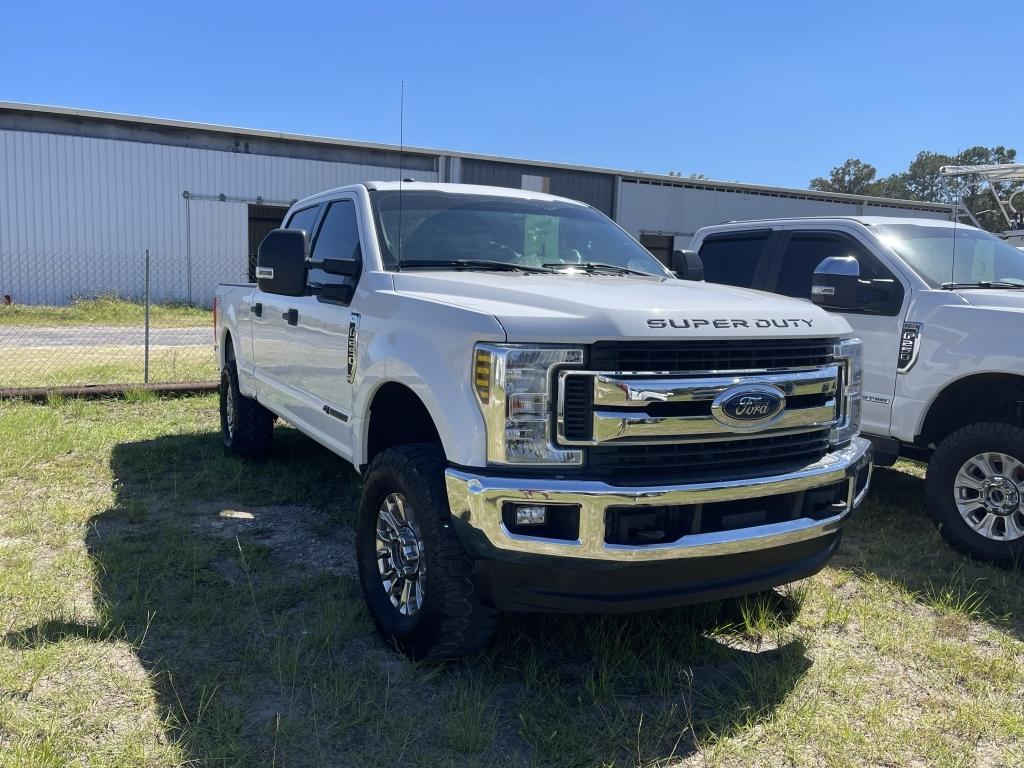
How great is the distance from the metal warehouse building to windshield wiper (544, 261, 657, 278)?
1700cm

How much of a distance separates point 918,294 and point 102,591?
15.6 ft

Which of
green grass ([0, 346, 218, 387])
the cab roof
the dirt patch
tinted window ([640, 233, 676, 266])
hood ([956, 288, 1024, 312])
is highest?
tinted window ([640, 233, 676, 266])

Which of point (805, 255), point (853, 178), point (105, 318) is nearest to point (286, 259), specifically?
point (805, 255)

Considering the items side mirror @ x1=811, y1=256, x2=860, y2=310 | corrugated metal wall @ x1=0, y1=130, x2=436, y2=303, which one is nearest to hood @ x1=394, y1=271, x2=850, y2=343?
side mirror @ x1=811, y1=256, x2=860, y2=310

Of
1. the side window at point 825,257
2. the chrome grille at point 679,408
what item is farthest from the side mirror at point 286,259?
the side window at point 825,257

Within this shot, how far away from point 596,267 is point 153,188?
21.0 metres

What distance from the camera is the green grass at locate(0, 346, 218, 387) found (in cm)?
1007

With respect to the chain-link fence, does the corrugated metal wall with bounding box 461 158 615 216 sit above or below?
above

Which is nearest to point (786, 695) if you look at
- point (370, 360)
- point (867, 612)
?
point (867, 612)

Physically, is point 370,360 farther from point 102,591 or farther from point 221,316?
point 221,316

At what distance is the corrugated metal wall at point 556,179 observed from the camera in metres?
24.9

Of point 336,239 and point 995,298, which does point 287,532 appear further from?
point 995,298

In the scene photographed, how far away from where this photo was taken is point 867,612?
386 cm

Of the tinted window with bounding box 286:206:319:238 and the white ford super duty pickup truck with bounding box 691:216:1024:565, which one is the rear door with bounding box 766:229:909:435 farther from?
the tinted window with bounding box 286:206:319:238
